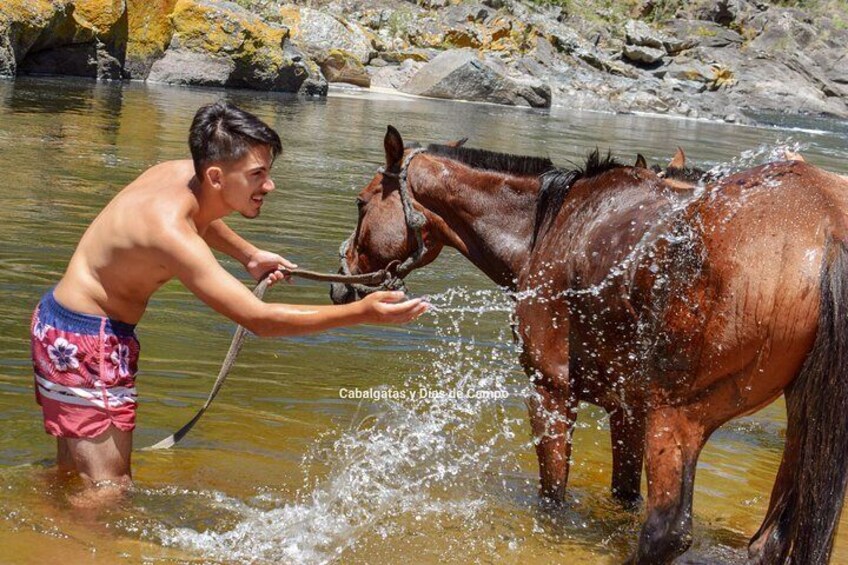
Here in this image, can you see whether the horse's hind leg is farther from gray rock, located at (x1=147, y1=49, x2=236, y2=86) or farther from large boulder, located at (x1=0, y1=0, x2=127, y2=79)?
gray rock, located at (x1=147, y1=49, x2=236, y2=86)

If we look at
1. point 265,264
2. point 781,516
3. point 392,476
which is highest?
point 265,264

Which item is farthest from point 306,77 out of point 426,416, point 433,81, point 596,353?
point 596,353

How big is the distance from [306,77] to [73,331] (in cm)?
2619

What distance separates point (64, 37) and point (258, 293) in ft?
73.2

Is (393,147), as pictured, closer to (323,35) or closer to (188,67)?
(188,67)

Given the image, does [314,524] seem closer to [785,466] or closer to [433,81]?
[785,466]

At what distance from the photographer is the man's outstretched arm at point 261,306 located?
409 centimetres

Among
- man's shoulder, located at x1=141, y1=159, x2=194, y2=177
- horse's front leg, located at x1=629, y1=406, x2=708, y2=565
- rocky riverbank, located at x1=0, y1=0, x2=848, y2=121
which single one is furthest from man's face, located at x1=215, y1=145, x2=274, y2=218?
rocky riverbank, located at x1=0, y1=0, x2=848, y2=121

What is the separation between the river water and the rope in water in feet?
0.89

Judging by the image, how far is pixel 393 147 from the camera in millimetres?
5898

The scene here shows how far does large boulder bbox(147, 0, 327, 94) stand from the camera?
2794 centimetres

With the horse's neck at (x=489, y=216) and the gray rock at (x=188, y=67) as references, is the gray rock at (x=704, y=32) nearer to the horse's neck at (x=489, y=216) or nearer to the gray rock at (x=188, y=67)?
the gray rock at (x=188, y=67)

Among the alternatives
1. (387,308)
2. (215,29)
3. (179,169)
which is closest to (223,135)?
(179,169)

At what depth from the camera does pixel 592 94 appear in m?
42.4
